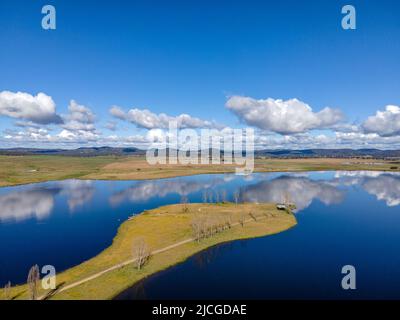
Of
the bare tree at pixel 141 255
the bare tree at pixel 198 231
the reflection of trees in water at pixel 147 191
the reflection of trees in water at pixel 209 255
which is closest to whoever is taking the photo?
the bare tree at pixel 141 255

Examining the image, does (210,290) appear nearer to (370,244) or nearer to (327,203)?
(370,244)

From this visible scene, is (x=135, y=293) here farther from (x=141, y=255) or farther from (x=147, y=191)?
(x=147, y=191)

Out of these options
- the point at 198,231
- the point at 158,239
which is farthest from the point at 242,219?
the point at 158,239

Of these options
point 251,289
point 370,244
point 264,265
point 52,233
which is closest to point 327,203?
point 370,244

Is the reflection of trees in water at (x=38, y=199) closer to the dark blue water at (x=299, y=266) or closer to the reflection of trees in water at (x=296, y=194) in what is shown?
the dark blue water at (x=299, y=266)

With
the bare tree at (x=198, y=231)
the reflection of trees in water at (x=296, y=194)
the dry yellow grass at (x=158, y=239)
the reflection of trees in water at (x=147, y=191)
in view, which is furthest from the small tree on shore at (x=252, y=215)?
the reflection of trees in water at (x=147, y=191)
